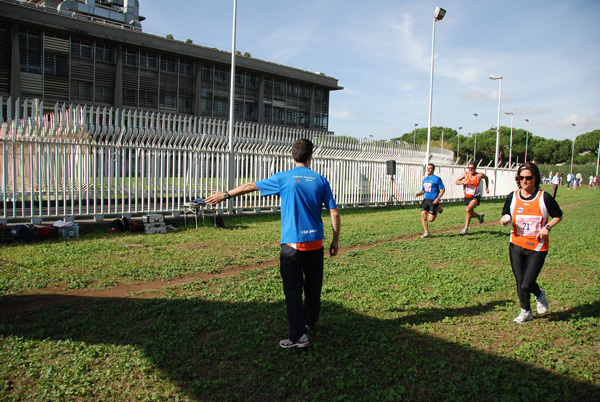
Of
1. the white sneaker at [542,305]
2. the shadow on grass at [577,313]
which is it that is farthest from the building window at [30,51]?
the shadow on grass at [577,313]

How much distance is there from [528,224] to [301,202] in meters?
2.81

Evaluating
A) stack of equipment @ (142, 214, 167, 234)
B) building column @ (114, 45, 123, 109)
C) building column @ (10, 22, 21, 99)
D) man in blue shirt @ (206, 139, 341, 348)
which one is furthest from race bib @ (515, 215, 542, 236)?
building column @ (114, 45, 123, 109)

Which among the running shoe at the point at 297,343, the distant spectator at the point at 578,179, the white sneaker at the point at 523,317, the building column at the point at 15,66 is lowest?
the running shoe at the point at 297,343

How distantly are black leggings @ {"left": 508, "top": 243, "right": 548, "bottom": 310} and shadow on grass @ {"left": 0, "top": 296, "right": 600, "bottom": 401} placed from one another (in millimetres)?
569

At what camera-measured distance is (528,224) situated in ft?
16.0

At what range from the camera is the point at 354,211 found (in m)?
17.6

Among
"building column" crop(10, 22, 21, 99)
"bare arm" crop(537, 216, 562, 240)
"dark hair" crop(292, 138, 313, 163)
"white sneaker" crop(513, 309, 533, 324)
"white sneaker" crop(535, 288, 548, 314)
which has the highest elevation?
"building column" crop(10, 22, 21, 99)

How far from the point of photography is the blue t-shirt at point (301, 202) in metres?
3.99

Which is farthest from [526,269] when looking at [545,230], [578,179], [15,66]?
[578,179]

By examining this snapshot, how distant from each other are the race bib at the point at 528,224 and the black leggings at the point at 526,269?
0.65 ft

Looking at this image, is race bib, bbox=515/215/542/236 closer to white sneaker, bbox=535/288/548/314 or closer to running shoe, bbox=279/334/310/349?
white sneaker, bbox=535/288/548/314

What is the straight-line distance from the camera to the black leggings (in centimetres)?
475

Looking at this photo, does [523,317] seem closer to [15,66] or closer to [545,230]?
[545,230]

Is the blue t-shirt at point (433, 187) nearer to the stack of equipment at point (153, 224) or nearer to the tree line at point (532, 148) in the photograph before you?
the stack of equipment at point (153, 224)
